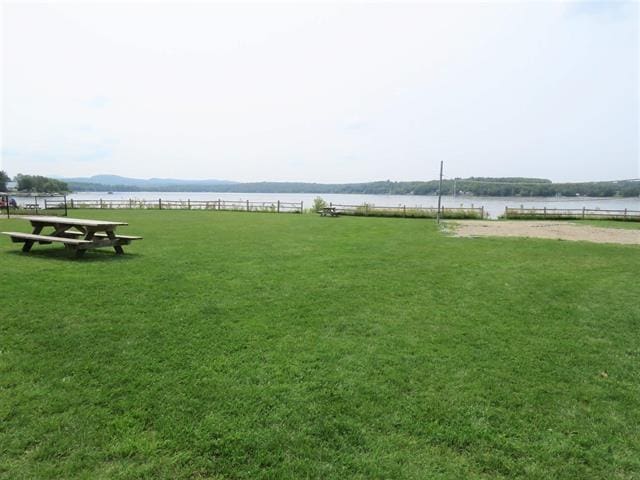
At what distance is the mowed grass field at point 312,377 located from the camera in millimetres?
2312

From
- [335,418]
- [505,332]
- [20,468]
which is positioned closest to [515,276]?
[505,332]

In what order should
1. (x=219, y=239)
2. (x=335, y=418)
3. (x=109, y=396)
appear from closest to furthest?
(x=335, y=418) < (x=109, y=396) < (x=219, y=239)

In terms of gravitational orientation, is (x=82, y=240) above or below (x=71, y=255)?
above

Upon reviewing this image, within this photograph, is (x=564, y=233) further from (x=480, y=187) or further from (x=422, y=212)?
(x=480, y=187)

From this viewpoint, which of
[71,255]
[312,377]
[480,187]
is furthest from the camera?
[480,187]

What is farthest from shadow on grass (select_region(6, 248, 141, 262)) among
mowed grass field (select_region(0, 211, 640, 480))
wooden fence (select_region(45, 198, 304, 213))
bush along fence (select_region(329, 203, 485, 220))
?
wooden fence (select_region(45, 198, 304, 213))

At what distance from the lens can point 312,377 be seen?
10.5 feet

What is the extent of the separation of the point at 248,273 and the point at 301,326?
2572mm

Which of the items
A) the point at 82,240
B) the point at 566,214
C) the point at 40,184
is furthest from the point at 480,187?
the point at 40,184

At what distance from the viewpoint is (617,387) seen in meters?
3.18

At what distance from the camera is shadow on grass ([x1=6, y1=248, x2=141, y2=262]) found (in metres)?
7.40

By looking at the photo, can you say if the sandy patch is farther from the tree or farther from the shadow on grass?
the tree

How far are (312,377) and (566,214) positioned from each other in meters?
27.0

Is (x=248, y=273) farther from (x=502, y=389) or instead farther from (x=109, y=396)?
(x=502, y=389)
